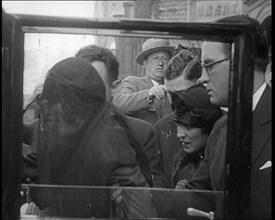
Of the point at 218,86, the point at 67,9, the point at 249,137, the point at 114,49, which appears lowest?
the point at 249,137

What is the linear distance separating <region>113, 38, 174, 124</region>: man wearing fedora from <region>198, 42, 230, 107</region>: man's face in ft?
0.46

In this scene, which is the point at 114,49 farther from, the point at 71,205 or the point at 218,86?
the point at 71,205

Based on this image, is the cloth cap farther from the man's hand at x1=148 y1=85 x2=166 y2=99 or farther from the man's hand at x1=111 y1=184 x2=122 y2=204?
the man's hand at x1=111 y1=184 x2=122 y2=204

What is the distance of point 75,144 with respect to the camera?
195 cm

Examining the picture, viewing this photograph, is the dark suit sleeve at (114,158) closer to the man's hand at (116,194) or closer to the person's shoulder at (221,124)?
the man's hand at (116,194)

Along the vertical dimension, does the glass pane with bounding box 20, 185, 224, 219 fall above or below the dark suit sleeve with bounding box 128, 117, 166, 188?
below

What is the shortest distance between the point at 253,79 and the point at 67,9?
28.8 inches

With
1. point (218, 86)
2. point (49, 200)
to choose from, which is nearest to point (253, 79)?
point (218, 86)

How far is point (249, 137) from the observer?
1922mm

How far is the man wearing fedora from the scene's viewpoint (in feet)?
6.39

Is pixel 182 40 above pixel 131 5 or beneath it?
beneath

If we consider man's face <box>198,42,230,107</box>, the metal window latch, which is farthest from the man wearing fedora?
the metal window latch

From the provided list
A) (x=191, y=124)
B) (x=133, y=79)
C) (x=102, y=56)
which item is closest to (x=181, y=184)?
(x=191, y=124)

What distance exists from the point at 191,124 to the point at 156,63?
10.7 inches
